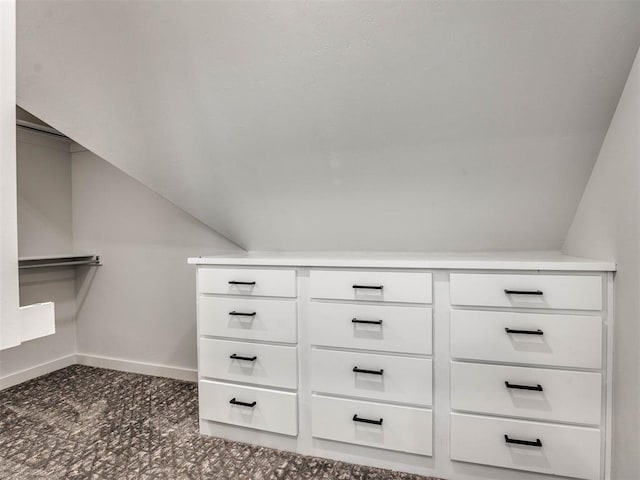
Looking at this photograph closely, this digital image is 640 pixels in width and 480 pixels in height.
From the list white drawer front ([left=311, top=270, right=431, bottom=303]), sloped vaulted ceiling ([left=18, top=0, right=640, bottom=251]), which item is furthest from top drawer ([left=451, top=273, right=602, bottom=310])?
sloped vaulted ceiling ([left=18, top=0, right=640, bottom=251])

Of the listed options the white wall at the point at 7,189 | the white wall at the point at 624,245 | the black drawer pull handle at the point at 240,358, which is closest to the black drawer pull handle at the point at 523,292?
the white wall at the point at 624,245

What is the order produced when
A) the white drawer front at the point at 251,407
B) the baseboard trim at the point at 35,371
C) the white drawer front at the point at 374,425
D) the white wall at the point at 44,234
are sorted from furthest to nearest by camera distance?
the white wall at the point at 44,234
the baseboard trim at the point at 35,371
the white drawer front at the point at 251,407
the white drawer front at the point at 374,425

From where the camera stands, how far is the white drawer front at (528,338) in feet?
4.51

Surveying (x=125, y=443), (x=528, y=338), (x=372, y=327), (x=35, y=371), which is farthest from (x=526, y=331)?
(x=35, y=371)

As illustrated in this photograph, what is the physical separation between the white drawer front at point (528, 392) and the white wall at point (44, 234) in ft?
10.1

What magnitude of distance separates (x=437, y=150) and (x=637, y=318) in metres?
0.93

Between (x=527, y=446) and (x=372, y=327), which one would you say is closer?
(x=527, y=446)

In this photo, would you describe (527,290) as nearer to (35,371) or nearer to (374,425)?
(374,425)

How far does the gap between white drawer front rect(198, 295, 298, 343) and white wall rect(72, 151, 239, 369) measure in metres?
0.73

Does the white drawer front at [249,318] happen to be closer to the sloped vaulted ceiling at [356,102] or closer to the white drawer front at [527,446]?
the sloped vaulted ceiling at [356,102]

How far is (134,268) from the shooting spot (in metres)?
2.86

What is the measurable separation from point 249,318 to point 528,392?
1.30m

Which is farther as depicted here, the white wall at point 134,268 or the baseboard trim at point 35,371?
the white wall at point 134,268

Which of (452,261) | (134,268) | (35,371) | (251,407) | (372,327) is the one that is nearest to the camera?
(452,261)
